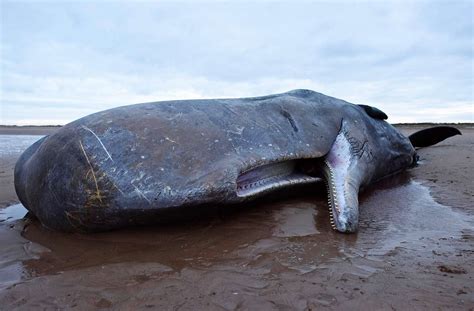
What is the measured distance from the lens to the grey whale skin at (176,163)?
11.4 feet

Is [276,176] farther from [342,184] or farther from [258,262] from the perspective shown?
[258,262]

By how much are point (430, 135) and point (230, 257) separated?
8.17m

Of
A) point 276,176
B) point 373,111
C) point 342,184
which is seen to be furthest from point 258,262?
point 373,111

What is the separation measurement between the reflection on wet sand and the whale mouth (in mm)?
259

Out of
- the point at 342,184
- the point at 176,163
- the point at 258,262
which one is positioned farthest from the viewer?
the point at 342,184

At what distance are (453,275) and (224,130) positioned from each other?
2.36 m

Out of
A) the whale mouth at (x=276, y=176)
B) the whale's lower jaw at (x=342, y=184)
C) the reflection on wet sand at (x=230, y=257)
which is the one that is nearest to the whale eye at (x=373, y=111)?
the whale's lower jaw at (x=342, y=184)

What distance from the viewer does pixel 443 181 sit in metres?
6.21

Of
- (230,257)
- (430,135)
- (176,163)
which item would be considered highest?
(176,163)

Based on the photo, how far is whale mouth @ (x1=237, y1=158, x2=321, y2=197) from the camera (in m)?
4.12

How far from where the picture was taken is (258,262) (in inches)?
119

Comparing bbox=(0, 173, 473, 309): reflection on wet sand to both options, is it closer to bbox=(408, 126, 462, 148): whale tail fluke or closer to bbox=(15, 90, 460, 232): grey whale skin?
bbox=(15, 90, 460, 232): grey whale skin

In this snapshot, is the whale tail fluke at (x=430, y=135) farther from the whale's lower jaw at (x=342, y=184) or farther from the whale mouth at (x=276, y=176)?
the whale mouth at (x=276, y=176)

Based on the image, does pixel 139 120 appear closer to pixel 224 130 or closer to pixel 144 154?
pixel 144 154
